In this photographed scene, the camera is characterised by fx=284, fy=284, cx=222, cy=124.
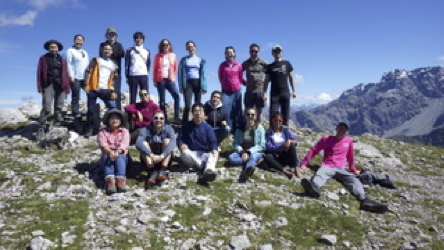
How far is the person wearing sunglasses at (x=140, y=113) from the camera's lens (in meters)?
14.2

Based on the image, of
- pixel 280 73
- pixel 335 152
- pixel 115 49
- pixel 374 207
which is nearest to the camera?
pixel 374 207

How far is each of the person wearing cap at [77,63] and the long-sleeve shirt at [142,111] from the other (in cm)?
390

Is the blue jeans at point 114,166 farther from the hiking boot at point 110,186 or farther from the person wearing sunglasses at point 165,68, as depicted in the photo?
the person wearing sunglasses at point 165,68

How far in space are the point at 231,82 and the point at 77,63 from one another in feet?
28.7

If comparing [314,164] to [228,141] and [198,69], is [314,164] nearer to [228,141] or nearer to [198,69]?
[228,141]

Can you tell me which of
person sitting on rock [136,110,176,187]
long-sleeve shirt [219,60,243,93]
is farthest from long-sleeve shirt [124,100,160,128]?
long-sleeve shirt [219,60,243,93]

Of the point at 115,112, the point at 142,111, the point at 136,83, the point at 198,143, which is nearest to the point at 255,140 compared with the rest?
the point at 198,143

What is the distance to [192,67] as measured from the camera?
1585cm

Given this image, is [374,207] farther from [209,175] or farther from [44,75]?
[44,75]

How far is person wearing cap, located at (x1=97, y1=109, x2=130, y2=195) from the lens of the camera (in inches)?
412

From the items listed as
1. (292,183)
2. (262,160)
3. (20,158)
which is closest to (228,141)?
(262,160)

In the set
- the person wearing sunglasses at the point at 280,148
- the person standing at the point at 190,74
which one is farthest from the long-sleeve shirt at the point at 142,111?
the person wearing sunglasses at the point at 280,148

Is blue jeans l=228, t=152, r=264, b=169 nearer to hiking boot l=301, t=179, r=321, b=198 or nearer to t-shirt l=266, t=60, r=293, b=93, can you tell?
hiking boot l=301, t=179, r=321, b=198

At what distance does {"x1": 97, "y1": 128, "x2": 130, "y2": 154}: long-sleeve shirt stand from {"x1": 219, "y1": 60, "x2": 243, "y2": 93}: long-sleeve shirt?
20.8 ft
